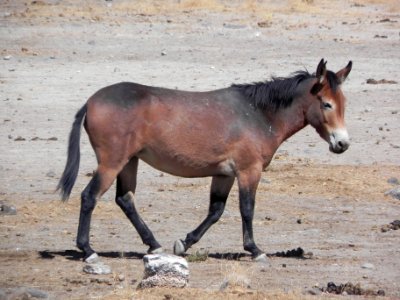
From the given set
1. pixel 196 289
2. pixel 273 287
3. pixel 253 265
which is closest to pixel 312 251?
pixel 253 265

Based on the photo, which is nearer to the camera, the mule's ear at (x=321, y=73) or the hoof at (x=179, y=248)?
the hoof at (x=179, y=248)

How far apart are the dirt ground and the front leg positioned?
143 millimetres

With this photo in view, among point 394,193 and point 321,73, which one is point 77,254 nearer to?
point 321,73

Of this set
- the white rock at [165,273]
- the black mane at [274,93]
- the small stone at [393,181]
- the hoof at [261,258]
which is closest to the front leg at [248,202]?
the hoof at [261,258]

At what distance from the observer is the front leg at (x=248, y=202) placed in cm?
1161

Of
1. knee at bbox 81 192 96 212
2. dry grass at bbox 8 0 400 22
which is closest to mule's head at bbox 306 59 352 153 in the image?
knee at bbox 81 192 96 212

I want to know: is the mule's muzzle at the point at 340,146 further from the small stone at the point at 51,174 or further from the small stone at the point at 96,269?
the small stone at the point at 51,174

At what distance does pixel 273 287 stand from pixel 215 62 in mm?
14551

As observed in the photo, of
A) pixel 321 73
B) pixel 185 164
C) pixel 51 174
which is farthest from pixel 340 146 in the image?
pixel 51 174

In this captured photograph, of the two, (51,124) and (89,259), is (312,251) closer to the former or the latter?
(89,259)

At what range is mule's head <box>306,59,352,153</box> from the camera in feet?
38.9

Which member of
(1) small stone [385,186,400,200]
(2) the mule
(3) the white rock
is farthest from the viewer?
(1) small stone [385,186,400,200]

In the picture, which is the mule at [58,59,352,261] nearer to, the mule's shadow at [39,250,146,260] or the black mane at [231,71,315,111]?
the black mane at [231,71,315,111]

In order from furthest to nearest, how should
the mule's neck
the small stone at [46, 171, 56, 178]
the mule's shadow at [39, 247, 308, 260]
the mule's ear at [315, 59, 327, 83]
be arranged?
1. the small stone at [46, 171, 56, 178]
2. the mule's neck
3. the mule's ear at [315, 59, 327, 83]
4. the mule's shadow at [39, 247, 308, 260]
